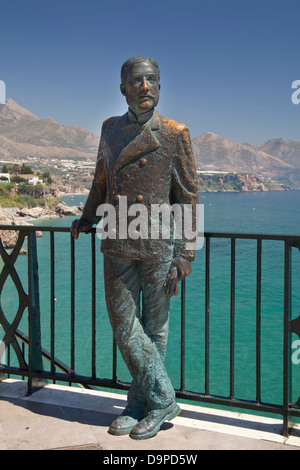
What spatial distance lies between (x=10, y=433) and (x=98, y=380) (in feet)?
2.51

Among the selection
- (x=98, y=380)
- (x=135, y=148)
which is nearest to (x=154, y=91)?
(x=135, y=148)

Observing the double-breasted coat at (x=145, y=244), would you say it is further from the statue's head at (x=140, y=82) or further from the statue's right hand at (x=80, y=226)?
the statue's right hand at (x=80, y=226)

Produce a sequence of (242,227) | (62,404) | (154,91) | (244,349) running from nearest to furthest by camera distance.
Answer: (154,91) < (62,404) < (244,349) < (242,227)

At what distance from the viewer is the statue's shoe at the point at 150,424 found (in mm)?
2910

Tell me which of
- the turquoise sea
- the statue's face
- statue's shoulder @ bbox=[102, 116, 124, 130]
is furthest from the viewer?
the turquoise sea

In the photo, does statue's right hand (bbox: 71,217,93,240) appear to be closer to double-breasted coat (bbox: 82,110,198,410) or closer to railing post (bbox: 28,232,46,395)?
double-breasted coat (bbox: 82,110,198,410)

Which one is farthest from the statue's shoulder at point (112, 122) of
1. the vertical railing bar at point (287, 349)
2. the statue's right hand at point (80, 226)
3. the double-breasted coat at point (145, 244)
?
the vertical railing bar at point (287, 349)

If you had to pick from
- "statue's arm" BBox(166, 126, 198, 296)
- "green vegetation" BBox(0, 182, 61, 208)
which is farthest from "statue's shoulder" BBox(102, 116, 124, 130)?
"green vegetation" BBox(0, 182, 61, 208)

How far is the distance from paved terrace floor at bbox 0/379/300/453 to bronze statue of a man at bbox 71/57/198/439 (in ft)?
0.44

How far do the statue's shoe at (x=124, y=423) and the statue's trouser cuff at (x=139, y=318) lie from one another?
124 millimetres

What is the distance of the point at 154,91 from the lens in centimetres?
289

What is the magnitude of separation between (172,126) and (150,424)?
183 centimetres

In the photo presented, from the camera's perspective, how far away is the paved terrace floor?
9.42 feet
